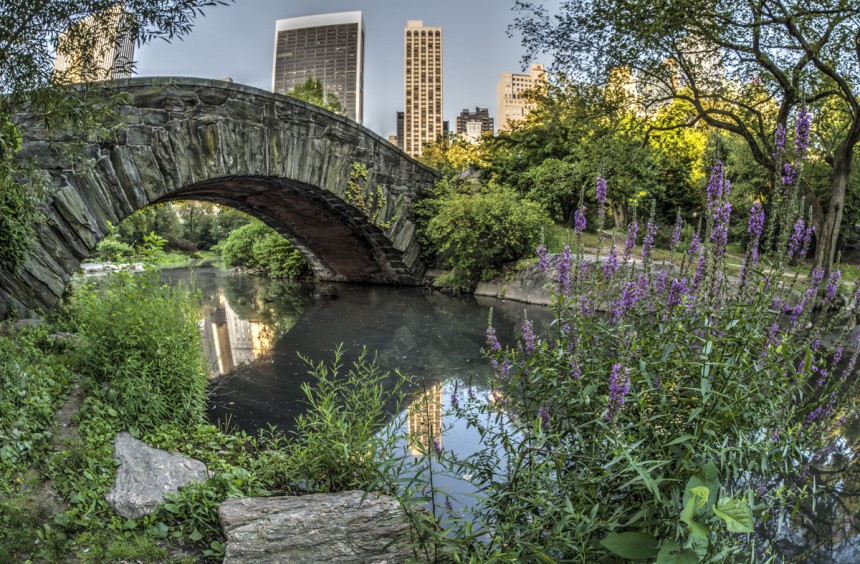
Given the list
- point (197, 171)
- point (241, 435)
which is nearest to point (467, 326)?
point (197, 171)

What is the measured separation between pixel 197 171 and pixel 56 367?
4445mm

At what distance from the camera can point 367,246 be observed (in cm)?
1409

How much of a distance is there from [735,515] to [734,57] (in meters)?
10.3

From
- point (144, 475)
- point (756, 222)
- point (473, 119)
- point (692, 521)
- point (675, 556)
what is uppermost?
point (473, 119)

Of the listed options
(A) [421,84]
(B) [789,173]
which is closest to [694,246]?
(B) [789,173]

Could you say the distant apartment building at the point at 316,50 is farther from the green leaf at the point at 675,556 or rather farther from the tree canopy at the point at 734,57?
the green leaf at the point at 675,556

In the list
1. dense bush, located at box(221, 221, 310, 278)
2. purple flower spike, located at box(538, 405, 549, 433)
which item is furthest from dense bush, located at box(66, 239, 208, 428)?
dense bush, located at box(221, 221, 310, 278)

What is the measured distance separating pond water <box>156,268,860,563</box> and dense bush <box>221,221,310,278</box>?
409 centimetres

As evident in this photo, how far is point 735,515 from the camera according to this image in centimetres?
136

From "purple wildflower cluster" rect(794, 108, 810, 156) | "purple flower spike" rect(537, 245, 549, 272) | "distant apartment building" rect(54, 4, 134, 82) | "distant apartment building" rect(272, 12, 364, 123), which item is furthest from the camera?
"distant apartment building" rect(272, 12, 364, 123)

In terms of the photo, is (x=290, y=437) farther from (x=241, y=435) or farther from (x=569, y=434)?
(x=569, y=434)

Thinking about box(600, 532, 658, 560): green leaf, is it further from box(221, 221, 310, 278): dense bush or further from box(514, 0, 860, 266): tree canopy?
box(221, 221, 310, 278): dense bush

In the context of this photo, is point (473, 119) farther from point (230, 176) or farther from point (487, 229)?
point (230, 176)

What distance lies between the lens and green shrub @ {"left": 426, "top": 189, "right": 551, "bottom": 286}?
1185 cm
